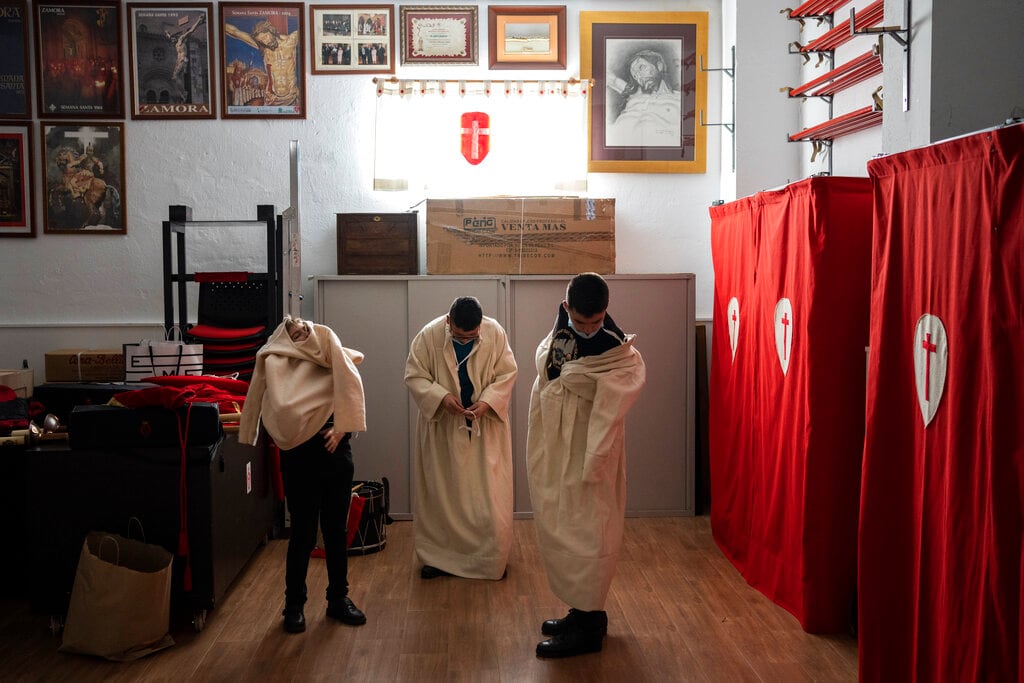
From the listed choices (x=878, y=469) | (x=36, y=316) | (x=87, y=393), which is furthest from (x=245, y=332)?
(x=878, y=469)

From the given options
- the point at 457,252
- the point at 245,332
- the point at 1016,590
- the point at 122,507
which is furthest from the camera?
the point at 457,252

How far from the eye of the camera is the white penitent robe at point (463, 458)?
424 cm

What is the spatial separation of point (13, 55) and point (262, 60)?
4.76 ft

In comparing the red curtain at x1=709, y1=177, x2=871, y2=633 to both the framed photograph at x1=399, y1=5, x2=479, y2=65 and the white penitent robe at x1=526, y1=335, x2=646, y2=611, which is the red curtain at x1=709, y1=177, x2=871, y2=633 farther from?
the framed photograph at x1=399, y1=5, x2=479, y2=65

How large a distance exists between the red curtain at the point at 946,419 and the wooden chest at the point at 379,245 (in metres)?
2.93

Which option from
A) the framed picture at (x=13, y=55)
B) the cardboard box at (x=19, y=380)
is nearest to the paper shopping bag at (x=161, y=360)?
the cardboard box at (x=19, y=380)

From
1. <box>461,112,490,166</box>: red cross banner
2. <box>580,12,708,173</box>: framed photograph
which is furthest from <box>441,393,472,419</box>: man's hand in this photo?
<box>580,12,708,173</box>: framed photograph

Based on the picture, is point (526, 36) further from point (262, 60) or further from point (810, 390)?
point (810, 390)

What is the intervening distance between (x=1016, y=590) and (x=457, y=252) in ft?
11.7

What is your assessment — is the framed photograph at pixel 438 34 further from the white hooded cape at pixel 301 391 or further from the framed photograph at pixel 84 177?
the white hooded cape at pixel 301 391

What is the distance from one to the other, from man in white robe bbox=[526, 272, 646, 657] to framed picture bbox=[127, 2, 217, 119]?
3.29 meters

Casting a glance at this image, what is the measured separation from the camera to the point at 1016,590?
2162 mm

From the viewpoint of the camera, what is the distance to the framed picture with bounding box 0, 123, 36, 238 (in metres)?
5.33

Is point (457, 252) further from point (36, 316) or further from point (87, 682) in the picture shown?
point (87, 682)
